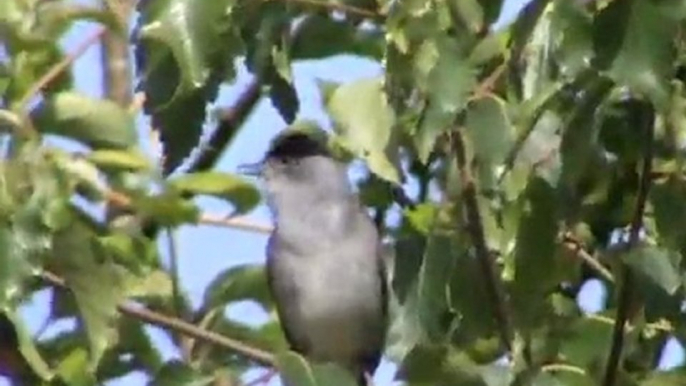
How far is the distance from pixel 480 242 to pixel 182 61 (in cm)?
35

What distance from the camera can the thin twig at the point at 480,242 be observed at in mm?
1572

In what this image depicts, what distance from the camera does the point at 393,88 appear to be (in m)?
1.48

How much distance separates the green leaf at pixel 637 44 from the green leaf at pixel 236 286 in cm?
108

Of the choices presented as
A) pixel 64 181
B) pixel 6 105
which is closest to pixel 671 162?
pixel 64 181

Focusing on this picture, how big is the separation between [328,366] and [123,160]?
35cm

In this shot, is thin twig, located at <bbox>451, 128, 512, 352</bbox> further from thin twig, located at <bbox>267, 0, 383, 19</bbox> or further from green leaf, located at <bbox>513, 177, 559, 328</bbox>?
thin twig, located at <bbox>267, 0, 383, 19</bbox>

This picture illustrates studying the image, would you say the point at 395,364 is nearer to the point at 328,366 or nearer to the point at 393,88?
the point at 328,366

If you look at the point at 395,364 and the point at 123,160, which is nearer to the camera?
the point at 395,364

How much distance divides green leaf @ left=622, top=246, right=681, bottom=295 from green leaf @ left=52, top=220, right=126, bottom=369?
0.52 meters

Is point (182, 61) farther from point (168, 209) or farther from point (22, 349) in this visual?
point (168, 209)

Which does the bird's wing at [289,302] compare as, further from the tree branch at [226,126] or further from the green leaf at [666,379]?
the green leaf at [666,379]

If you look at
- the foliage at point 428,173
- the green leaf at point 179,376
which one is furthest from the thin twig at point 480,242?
the green leaf at point 179,376

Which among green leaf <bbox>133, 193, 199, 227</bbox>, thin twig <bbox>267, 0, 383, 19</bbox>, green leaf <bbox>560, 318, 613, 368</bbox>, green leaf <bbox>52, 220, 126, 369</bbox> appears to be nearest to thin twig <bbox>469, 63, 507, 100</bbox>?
thin twig <bbox>267, 0, 383, 19</bbox>

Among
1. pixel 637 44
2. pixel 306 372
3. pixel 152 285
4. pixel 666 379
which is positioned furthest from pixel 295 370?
pixel 637 44
